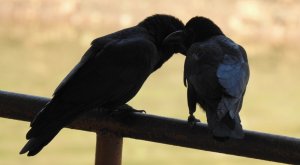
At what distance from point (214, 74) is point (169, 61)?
8.29 meters

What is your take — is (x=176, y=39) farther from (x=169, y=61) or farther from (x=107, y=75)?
(x=169, y=61)

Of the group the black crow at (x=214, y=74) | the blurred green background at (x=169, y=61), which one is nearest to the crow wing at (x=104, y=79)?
the black crow at (x=214, y=74)

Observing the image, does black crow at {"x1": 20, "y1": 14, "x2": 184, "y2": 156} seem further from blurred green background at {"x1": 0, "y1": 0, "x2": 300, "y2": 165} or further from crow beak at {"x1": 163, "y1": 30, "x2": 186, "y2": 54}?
blurred green background at {"x1": 0, "y1": 0, "x2": 300, "y2": 165}

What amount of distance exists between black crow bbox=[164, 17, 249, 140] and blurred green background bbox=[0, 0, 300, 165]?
5.39 meters

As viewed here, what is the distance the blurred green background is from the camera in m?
8.24

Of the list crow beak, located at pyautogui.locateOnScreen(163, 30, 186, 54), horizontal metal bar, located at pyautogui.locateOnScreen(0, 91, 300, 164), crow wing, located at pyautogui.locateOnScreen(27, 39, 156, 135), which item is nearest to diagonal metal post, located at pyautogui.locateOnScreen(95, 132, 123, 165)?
horizontal metal bar, located at pyautogui.locateOnScreen(0, 91, 300, 164)

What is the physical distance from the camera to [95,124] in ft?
5.29

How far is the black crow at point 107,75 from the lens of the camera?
1.64 m

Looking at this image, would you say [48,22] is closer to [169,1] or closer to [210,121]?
[169,1]

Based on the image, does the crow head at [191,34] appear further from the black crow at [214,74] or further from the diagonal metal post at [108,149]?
the diagonal metal post at [108,149]

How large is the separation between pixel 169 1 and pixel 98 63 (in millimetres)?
8028

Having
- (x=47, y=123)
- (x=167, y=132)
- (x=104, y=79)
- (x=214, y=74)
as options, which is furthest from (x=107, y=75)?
(x=167, y=132)

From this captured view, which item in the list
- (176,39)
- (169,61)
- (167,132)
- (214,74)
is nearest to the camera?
(167,132)

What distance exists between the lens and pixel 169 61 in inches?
401
